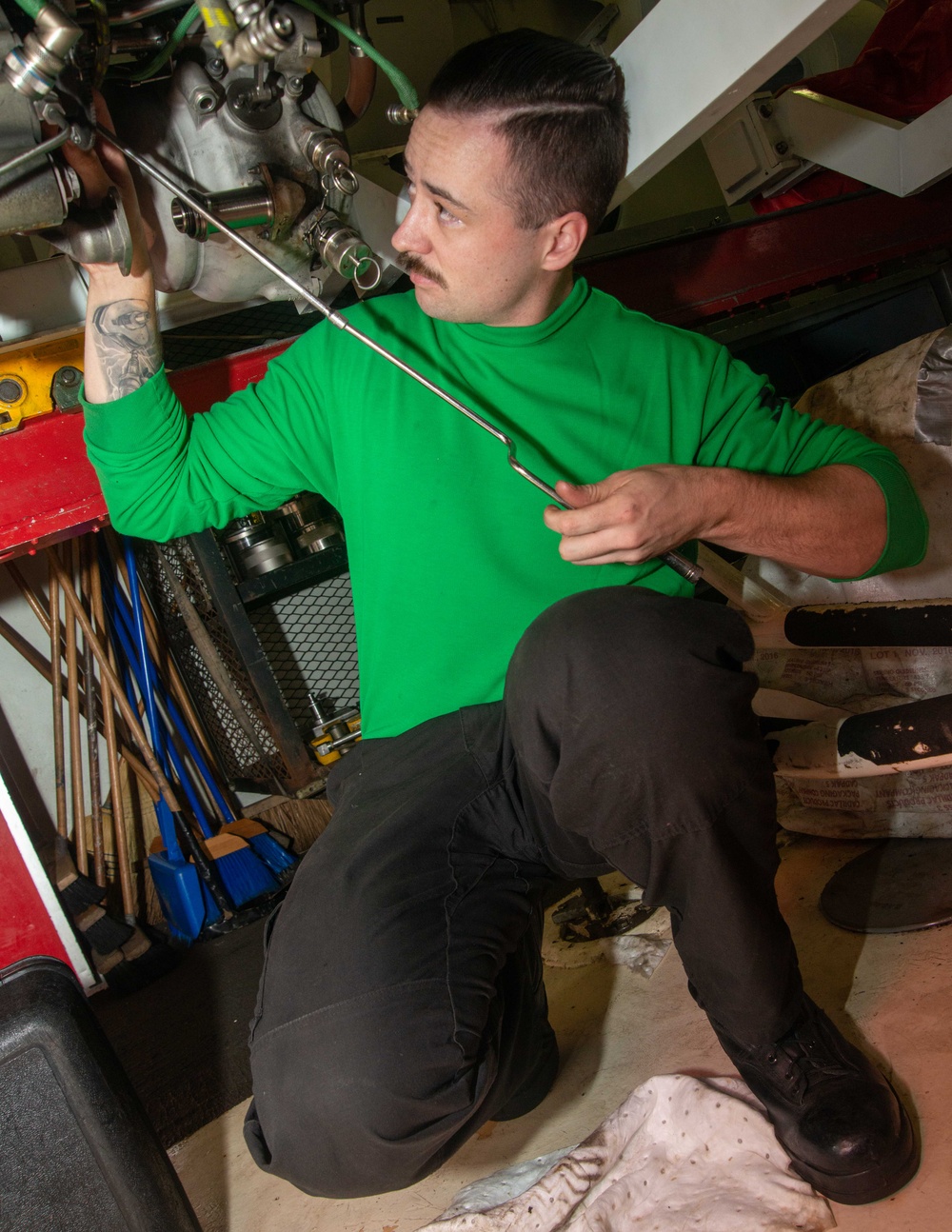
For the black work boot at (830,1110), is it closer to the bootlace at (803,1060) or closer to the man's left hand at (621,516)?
the bootlace at (803,1060)

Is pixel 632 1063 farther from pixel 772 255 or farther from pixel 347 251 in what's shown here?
pixel 772 255

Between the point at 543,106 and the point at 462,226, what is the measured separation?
185 millimetres

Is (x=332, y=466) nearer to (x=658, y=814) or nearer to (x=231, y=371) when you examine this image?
(x=231, y=371)

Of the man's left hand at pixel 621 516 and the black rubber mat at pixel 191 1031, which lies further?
the black rubber mat at pixel 191 1031

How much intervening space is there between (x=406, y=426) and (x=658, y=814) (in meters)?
0.58

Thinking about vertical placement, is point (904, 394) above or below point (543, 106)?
below

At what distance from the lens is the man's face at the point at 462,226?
107 centimetres

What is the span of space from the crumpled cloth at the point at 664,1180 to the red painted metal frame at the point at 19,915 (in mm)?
822

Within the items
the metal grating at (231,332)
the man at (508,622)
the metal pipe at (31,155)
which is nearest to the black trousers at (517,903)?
the man at (508,622)

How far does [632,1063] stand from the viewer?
46.2 inches

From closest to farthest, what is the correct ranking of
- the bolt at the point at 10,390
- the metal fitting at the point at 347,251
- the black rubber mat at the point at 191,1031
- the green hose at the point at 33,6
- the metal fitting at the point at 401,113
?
the green hose at the point at 33,6, the metal fitting at the point at 347,251, the metal fitting at the point at 401,113, the bolt at the point at 10,390, the black rubber mat at the point at 191,1031

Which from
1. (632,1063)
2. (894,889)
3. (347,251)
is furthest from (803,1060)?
(347,251)

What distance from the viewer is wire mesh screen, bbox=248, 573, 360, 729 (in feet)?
6.71

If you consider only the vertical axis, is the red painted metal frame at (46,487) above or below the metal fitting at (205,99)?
below
